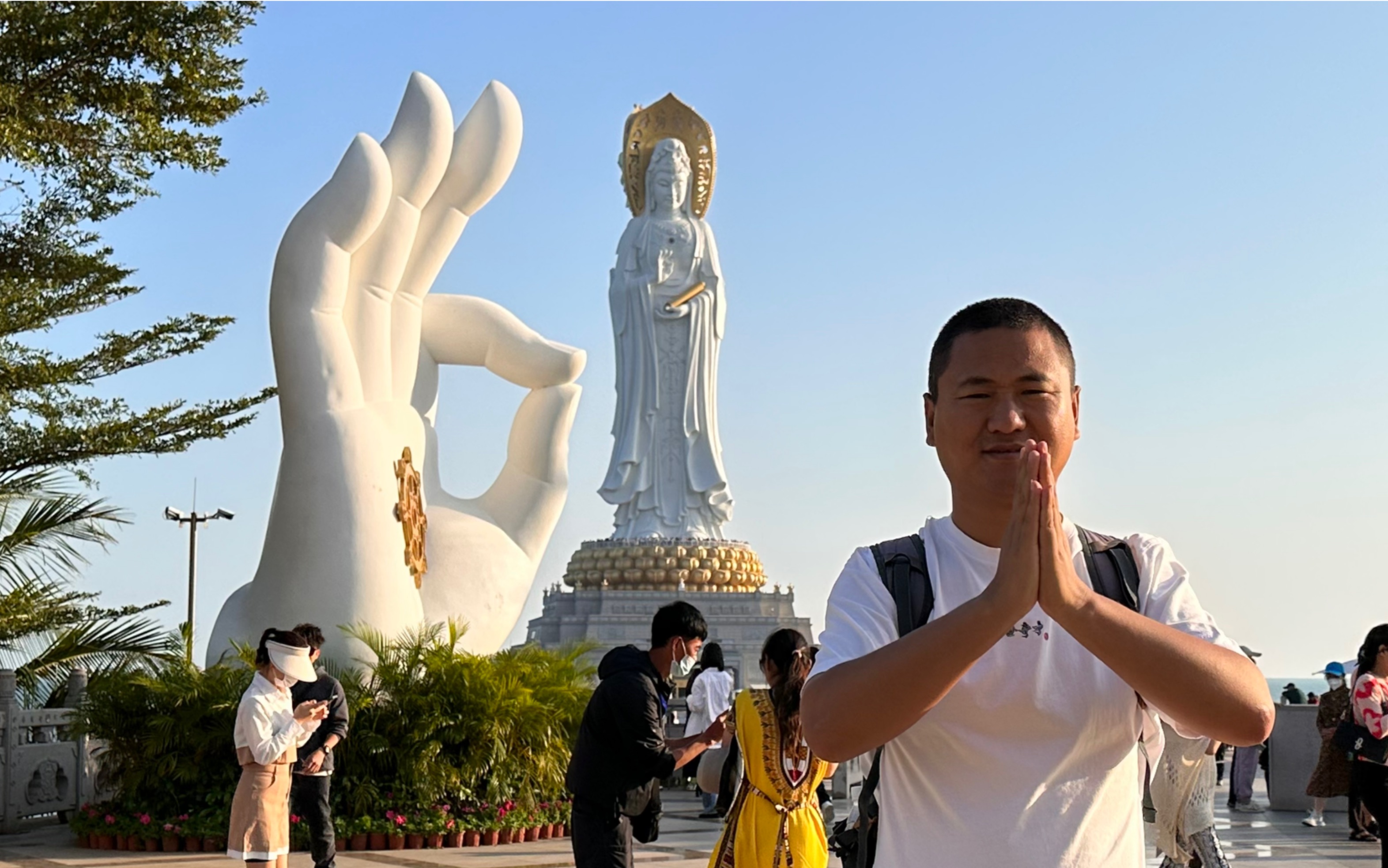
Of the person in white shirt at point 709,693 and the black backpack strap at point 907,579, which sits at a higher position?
the person in white shirt at point 709,693

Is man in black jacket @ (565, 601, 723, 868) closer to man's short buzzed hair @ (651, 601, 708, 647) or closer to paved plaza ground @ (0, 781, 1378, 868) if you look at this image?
man's short buzzed hair @ (651, 601, 708, 647)

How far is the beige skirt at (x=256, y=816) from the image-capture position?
20.1 ft

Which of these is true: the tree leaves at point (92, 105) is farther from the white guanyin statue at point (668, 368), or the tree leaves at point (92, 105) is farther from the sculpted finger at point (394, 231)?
the white guanyin statue at point (668, 368)

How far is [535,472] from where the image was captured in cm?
1473

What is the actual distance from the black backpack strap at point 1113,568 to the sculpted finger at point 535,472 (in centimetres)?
1258

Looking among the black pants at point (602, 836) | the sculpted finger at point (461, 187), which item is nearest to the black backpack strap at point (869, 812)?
the black pants at point (602, 836)

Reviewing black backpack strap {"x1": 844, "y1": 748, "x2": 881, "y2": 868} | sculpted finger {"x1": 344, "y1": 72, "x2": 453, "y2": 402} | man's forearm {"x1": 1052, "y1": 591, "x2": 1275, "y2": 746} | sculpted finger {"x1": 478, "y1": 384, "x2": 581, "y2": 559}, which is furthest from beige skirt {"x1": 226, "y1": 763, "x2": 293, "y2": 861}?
sculpted finger {"x1": 478, "y1": 384, "x2": 581, "y2": 559}

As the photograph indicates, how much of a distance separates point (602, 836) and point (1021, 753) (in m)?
3.23

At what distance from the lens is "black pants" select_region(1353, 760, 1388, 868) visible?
722cm

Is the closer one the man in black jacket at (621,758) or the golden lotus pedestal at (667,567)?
the man in black jacket at (621,758)

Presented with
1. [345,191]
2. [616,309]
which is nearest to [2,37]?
[345,191]

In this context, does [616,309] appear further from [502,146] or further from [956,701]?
[956,701]

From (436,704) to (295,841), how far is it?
1215 millimetres

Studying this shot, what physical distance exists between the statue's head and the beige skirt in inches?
787
